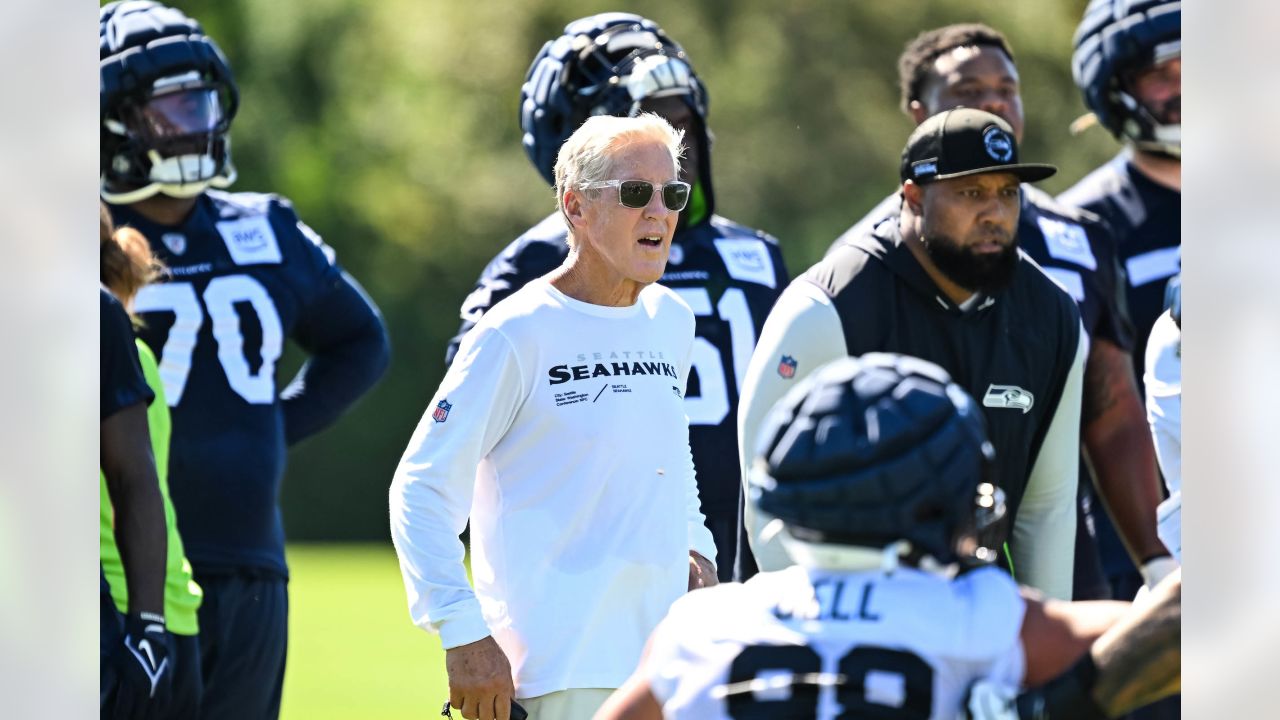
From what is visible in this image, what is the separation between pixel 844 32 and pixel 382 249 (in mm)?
6548

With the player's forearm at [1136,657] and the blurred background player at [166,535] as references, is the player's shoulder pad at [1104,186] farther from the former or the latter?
the player's forearm at [1136,657]

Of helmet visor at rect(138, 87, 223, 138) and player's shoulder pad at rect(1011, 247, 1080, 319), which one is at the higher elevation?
helmet visor at rect(138, 87, 223, 138)

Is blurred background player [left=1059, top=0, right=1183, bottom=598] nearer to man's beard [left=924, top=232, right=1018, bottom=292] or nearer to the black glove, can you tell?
man's beard [left=924, top=232, right=1018, bottom=292]

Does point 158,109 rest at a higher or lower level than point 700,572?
higher

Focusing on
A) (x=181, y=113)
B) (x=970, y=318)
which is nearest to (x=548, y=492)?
(x=970, y=318)

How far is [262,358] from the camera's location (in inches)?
243

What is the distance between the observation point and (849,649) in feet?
8.90

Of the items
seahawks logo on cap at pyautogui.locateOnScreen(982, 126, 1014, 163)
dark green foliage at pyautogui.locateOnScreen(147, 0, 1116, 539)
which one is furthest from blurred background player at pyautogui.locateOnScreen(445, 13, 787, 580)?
dark green foliage at pyautogui.locateOnScreen(147, 0, 1116, 539)

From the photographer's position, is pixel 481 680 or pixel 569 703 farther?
pixel 569 703

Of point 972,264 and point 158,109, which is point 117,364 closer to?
point 158,109

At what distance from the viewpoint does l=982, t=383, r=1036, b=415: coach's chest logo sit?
4613mm

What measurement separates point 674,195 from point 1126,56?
2.58 metres

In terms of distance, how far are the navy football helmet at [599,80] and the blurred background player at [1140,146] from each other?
1.37 metres

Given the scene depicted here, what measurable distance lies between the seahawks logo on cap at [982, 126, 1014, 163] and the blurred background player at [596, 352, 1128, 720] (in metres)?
1.93
